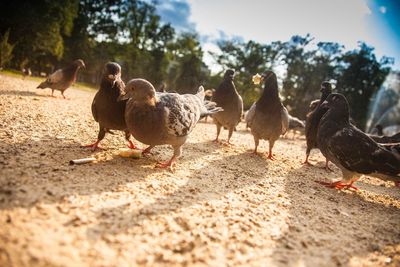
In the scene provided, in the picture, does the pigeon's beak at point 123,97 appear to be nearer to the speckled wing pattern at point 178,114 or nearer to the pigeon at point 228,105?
the speckled wing pattern at point 178,114

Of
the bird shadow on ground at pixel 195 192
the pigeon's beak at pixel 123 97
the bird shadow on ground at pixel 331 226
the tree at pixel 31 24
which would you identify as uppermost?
the tree at pixel 31 24

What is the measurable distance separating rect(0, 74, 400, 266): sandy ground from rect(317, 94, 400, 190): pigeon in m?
0.50

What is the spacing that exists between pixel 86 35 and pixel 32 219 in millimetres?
40301

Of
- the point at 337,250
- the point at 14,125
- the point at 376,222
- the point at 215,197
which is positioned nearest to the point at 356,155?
the point at 376,222

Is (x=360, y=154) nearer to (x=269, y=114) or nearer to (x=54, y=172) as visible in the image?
(x=269, y=114)

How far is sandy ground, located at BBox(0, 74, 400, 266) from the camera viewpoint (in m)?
2.06

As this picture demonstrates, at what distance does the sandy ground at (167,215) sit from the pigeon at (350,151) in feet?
1.63

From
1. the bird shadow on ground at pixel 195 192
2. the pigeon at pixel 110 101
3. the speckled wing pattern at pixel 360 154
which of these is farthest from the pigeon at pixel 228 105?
the pigeon at pixel 110 101

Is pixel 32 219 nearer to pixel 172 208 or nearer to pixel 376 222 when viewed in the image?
pixel 172 208

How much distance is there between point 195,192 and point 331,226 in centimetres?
174

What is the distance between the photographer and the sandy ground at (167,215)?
206 centimetres

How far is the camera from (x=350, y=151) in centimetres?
457

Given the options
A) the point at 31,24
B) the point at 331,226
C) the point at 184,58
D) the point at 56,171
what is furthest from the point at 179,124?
the point at 184,58

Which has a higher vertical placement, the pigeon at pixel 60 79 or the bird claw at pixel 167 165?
the pigeon at pixel 60 79
